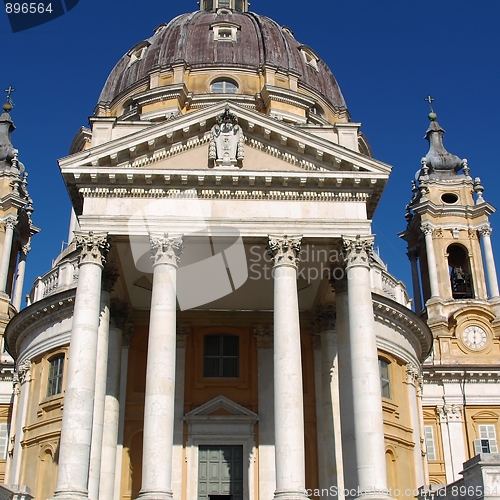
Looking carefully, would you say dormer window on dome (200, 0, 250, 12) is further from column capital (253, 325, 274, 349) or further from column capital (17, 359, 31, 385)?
column capital (17, 359, 31, 385)

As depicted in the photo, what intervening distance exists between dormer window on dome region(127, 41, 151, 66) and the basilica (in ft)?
15.8

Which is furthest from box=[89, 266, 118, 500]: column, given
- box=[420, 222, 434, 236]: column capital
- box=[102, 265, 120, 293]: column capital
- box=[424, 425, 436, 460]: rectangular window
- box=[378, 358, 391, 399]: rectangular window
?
box=[420, 222, 434, 236]: column capital

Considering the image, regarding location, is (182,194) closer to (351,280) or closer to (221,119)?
(221,119)

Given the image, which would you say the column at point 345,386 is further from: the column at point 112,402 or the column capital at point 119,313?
the column capital at point 119,313

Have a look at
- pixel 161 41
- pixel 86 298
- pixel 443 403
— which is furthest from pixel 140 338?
pixel 161 41

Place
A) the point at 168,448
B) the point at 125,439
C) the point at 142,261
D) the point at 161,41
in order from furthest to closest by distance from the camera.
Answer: the point at 161,41 → the point at 125,439 → the point at 142,261 → the point at 168,448

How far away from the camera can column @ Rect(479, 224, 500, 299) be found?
4059cm

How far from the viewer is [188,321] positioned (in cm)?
Result: 2694

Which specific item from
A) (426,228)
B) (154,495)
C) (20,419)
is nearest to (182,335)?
(20,419)

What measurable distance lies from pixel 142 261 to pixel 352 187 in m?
6.97

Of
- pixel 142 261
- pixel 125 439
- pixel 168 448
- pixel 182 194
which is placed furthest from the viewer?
pixel 125 439

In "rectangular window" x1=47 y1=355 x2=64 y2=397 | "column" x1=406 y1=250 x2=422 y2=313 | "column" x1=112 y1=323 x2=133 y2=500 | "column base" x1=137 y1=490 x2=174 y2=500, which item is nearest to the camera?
"column base" x1=137 y1=490 x2=174 y2=500

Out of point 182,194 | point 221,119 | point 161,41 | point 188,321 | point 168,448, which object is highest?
point 161,41

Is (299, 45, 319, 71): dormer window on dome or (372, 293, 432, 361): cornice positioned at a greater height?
(299, 45, 319, 71): dormer window on dome
